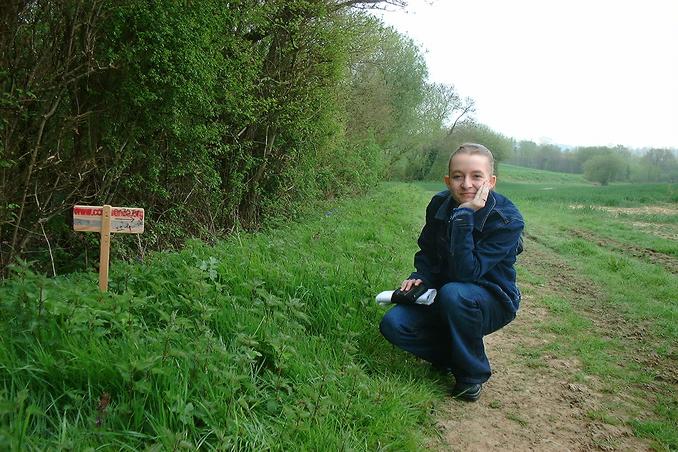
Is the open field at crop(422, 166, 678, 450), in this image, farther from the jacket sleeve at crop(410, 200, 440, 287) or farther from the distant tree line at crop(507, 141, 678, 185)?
the distant tree line at crop(507, 141, 678, 185)

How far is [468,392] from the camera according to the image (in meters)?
3.47

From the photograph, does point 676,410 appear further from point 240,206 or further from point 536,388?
point 240,206

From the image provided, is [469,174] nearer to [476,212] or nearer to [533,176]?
[476,212]

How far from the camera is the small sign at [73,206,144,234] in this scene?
3.92 meters

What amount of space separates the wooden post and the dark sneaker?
2733mm

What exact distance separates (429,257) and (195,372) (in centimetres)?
210

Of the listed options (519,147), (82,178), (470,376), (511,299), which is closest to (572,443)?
(470,376)

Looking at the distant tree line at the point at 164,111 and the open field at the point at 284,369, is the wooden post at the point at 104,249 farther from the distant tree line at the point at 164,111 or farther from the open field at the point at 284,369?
the distant tree line at the point at 164,111

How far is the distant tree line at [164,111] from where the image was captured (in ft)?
16.0

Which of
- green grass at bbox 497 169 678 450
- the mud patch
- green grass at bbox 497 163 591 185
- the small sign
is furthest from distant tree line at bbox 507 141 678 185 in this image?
the small sign

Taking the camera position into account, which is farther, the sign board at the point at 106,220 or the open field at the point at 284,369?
the sign board at the point at 106,220

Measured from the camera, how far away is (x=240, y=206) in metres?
9.99

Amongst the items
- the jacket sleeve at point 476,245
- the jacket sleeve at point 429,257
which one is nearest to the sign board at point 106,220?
the jacket sleeve at point 429,257

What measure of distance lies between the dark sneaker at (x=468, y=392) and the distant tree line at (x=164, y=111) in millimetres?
4520
